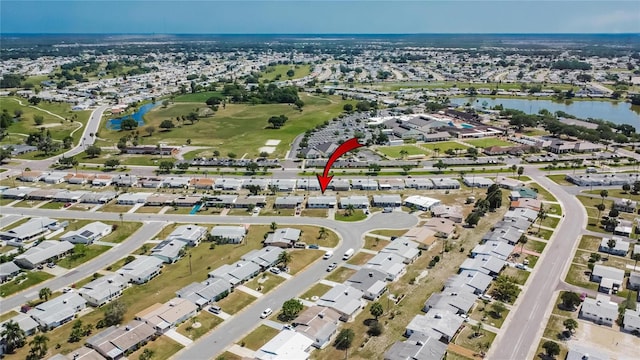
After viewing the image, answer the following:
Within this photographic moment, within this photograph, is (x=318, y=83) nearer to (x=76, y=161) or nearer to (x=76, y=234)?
(x=76, y=161)

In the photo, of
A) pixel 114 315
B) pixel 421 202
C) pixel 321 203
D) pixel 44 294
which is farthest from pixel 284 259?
pixel 421 202

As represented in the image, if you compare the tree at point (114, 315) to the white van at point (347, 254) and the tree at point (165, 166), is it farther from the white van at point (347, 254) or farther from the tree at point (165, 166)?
the tree at point (165, 166)

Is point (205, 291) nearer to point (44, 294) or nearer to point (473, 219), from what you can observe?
point (44, 294)

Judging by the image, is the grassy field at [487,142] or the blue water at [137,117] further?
the blue water at [137,117]

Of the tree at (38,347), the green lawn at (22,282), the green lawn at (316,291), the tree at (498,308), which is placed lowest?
the green lawn at (22,282)

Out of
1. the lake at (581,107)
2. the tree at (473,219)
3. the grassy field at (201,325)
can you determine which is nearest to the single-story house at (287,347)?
the grassy field at (201,325)

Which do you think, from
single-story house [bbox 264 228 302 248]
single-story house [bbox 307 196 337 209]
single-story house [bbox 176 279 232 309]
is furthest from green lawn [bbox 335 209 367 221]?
single-story house [bbox 176 279 232 309]
